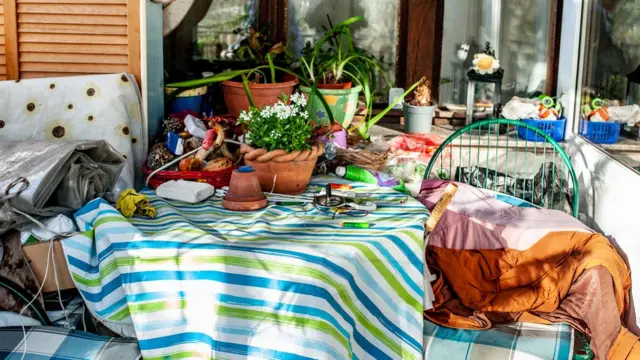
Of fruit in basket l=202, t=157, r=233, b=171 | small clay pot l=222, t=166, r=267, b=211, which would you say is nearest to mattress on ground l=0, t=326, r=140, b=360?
small clay pot l=222, t=166, r=267, b=211

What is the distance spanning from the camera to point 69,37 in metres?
4.43

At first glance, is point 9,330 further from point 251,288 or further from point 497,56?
point 497,56

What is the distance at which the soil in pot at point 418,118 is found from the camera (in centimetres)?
580

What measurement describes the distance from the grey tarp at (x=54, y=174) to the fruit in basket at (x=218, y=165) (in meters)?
0.43

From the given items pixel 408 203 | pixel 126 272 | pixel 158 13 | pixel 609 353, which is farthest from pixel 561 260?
pixel 158 13

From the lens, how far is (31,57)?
447 cm

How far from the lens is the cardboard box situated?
3301mm

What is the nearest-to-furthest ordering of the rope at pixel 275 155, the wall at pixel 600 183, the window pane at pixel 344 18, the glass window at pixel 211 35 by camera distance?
the rope at pixel 275 155, the wall at pixel 600 183, the glass window at pixel 211 35, the window pane at pixel 344 18

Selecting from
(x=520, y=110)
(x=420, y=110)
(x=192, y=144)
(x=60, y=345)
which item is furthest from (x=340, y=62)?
(x=60, y=345)

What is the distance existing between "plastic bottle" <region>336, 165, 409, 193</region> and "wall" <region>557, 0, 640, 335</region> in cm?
124

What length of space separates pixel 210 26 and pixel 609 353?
3.68 meters

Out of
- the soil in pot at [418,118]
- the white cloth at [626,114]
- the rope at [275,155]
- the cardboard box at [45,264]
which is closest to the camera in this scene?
the cardboard box at [45,264]

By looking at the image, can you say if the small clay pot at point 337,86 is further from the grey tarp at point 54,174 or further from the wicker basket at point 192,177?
the grey tarp at point 54,174

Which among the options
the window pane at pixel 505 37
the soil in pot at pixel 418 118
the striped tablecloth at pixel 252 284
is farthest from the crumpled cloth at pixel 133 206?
the window pane at pixel 505 37
